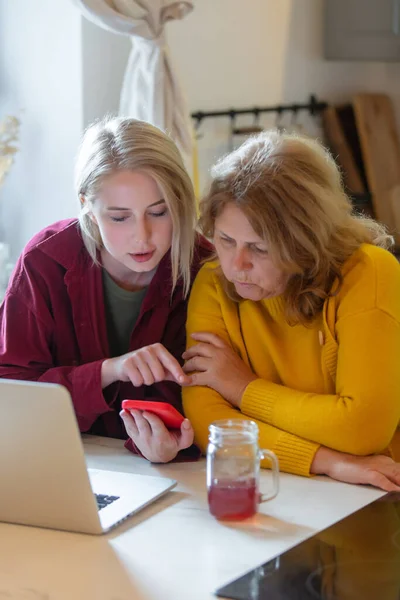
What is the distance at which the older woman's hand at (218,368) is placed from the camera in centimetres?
160

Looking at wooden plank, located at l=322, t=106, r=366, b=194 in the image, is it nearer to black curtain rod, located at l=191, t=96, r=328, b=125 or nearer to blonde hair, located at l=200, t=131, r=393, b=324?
black curtain rod, located at l=191, t=96, r=328, b=125

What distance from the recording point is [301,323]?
1.60m

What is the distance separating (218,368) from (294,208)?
31 centimetres

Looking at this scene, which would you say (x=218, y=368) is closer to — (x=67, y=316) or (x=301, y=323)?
(x=301, y=323)

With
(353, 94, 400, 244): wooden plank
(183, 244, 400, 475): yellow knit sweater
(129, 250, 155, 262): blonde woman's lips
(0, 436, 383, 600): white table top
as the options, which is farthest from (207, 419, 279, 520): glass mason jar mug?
(353, 94, 400, 244): wooden plank

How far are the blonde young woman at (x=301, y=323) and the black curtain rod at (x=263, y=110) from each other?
133 cm

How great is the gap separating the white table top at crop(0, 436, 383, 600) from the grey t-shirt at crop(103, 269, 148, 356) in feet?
1.34

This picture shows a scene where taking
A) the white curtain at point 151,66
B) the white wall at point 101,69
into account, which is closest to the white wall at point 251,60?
the white wall at point 101,69

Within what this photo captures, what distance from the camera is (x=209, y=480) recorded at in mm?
1288

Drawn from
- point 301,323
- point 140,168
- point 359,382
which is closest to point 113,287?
point 140,168

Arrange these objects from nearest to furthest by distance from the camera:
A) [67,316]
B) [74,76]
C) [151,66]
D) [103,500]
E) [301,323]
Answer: [103,500]
[301,323]
[67,316]
[151,66]
[74,76]

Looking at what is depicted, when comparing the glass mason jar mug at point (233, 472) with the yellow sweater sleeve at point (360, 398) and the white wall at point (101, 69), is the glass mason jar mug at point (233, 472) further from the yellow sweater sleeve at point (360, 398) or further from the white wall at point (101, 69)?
the white wall at point (101, 69)

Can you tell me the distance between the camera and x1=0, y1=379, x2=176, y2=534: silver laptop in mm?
1185

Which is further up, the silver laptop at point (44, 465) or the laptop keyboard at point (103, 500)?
the silver laptop at point (44, 465)
